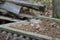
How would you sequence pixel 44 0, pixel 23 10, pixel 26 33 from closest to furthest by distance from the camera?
pixel 26 33, pixel 23 10, pixel 44 0

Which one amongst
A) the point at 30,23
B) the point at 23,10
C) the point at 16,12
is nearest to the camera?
the point at 30,23

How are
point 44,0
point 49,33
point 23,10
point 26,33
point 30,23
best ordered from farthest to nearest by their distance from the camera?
1. point 44,0
2. point 23,10
3. point 30,23
4. point 49,33
5. point 26,33

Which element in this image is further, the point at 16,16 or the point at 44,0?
the point at 44,0

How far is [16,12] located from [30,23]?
82cm

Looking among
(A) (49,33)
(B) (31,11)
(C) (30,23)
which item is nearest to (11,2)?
(B) (31,11)

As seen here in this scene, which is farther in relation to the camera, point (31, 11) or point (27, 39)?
point (31, 11)

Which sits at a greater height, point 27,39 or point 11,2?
point 11,2

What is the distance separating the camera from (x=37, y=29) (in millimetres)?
4727

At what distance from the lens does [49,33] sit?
175 inches

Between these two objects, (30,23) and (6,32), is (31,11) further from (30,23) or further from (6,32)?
(6,32)

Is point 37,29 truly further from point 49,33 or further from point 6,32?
point 6,32

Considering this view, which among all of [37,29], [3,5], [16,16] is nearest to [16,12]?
[16,16]

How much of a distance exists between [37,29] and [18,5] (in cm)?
133

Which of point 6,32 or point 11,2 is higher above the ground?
point 11,2
